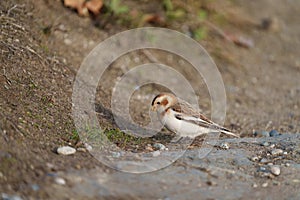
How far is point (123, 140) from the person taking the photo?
5.36m

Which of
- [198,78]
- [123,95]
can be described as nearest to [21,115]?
[123,95]

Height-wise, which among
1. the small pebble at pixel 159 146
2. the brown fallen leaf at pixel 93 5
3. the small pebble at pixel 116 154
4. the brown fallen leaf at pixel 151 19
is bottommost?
the small pebble at pixel 116 154

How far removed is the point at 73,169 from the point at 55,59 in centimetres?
268

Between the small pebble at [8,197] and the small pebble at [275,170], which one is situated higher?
the small pebble at [275,170]

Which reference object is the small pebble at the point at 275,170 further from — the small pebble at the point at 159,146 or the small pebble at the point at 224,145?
the small pebble at the point at 159,146

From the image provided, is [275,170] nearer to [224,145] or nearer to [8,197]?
[224,145]

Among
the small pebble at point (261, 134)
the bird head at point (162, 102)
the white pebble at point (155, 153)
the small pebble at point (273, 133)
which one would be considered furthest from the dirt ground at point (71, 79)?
the white pebble at point (155, 153)

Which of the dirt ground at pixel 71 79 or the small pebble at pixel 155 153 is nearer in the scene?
the dirt ground at pixel 71 79

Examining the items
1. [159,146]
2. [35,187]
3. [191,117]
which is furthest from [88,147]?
[191,117]

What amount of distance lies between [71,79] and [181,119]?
1.64 m

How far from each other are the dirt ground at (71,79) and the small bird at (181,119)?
25.2 inches

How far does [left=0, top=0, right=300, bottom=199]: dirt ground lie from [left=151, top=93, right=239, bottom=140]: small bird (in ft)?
2.10

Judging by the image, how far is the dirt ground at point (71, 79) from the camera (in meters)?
4.25

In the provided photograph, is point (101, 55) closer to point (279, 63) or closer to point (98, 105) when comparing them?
point (98, 105)
